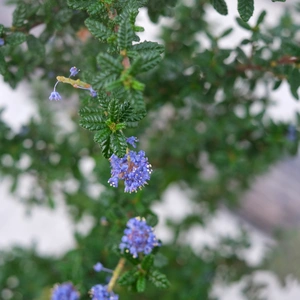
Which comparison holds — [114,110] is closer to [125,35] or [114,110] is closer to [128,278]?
[125,35]

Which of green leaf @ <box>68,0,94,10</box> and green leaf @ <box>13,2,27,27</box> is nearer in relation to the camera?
green leaf @ <box>68,0,94,10</box>

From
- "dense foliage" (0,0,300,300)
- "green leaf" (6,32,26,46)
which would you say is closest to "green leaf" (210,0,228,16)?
"dense foliage" (0,0,300,300)

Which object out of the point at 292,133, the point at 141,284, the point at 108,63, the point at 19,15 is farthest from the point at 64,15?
the point at 292,133

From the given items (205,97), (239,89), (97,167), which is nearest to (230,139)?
(239,89)

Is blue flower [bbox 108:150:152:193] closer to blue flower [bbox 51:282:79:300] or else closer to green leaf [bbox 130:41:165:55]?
green leaf [bbox 130:41:165:55]

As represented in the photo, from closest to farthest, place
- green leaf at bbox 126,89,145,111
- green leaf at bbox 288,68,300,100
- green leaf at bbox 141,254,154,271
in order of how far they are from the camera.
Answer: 1. green leaf at bbox 126,89,145,111
2. green leaf at bbox 141,254,154,271
3. green leaf at bbox 288,68,300,100

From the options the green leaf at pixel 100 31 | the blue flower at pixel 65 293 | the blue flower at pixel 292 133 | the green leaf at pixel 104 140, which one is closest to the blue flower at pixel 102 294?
the blue flower at pixel 65 293
